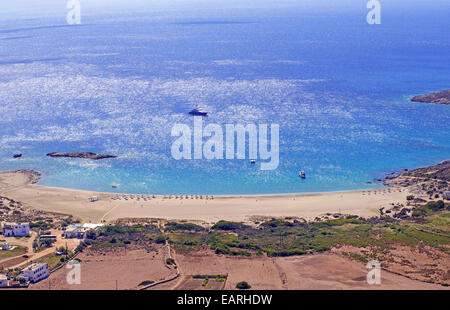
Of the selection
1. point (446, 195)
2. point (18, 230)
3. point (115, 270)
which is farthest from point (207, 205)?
point (446, 195)

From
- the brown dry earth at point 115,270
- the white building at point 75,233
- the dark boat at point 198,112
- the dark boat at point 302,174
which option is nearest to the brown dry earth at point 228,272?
the brown dry earth at point 115,270

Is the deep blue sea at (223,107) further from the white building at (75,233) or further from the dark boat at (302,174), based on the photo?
the white building at (75,233)

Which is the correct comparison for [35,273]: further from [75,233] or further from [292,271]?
[292,271]

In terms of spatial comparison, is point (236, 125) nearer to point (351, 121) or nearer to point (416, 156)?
point (351, 121)

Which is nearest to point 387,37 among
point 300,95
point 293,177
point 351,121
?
point 300,95

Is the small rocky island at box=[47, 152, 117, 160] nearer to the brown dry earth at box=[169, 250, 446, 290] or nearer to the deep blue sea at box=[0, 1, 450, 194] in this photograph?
the deep blue sea at box=[0, 1, 450, 194]
